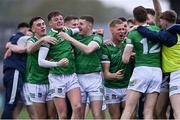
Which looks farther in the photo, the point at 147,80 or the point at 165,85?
the point at 165,85

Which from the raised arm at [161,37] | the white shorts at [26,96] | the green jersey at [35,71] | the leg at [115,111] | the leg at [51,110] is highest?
the raised arm at [161,37]

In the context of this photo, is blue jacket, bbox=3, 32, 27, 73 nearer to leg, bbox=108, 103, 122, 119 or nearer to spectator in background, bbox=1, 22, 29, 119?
spectator in background, bbox=1, 22, 29, 119

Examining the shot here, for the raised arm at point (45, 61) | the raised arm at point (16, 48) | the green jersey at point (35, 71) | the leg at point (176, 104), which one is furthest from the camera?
the raised arm at point (16, 48)

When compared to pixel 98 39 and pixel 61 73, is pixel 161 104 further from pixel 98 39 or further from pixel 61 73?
pixel 61 73

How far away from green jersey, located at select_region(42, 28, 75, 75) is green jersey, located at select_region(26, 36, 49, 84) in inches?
16.4

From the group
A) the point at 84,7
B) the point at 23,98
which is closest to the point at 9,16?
the point at 84,7

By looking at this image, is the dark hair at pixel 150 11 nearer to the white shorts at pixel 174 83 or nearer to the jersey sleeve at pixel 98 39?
the jersey sleeve at pixel 98 39

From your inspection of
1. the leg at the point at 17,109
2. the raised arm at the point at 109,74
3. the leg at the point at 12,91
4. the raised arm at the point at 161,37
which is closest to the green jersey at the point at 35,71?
the leg at the point at 12,91

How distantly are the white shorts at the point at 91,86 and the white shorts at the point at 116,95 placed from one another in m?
0.35

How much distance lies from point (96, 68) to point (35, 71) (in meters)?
1.21

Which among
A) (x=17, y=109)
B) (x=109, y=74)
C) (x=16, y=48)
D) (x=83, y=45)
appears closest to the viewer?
(x=83, y=45)

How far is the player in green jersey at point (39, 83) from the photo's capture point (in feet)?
42.4

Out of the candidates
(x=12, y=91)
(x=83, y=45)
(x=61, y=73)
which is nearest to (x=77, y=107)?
(x=61, y=73)

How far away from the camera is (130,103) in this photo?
11875mm
